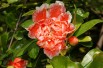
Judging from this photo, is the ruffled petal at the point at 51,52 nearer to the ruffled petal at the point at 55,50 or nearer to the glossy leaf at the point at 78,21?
the ruffled petal at the point at 55,50

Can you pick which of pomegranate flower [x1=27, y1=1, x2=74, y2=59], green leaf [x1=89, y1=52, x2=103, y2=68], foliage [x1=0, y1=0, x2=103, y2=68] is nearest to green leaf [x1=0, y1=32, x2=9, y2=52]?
foliage [x1=0, y1=0, x2=103, y2=68]

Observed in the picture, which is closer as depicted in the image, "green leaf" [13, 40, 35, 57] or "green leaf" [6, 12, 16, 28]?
"green leaf" [13, 40, 35, 57]

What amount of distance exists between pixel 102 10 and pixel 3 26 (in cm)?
67

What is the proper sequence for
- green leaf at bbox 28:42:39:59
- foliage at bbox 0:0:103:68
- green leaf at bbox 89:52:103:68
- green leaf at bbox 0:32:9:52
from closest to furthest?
green leaf at bbox 89:52:103:68, foliage at bbox 0:0:103:68, green leaf at bbox 28:42:39:59, green leaf at bbox 0:32:9:52

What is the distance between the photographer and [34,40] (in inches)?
64.7

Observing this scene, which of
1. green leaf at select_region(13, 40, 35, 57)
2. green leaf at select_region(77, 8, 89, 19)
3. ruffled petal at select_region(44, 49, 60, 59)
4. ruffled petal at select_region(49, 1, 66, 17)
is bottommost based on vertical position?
green leaf at select_region(13, 40, 35, 57)

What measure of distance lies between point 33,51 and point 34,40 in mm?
60

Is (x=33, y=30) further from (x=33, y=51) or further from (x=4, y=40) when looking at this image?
(x=4, y=40)

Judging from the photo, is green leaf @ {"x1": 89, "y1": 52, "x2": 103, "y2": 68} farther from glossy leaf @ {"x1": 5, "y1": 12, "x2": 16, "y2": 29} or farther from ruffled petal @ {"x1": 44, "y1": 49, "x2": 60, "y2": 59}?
glossy leaf @ {"x1": 5, "y1": 12, "x2": 16, "y2": 29}

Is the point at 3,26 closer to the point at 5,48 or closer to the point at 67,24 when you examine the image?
the point at 5,48

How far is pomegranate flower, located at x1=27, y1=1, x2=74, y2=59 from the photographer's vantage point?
1.53 m

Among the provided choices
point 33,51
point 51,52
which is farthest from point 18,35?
point 51,52

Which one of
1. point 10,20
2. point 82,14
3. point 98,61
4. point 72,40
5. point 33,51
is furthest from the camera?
point 10,20

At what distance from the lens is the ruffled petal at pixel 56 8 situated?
156 cm
